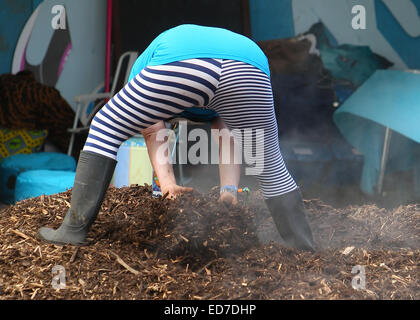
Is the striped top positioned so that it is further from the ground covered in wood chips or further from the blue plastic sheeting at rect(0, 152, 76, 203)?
the blue plastic sheeting at rect(0, 152, 76, 203)

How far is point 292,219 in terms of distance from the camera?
2395 mm

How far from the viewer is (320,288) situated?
1.93m

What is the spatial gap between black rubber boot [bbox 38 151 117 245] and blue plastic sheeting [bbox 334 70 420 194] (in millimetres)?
2937

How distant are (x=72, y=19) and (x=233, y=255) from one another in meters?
4.63

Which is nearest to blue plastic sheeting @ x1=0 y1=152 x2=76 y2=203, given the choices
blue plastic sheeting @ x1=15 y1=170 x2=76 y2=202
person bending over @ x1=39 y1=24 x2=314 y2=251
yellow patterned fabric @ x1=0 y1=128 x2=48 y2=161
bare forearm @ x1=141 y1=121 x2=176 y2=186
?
yellow patterned fabric @ x1=0 y1=128 x2=48 y2=161

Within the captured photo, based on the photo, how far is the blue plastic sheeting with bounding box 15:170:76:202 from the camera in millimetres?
3891

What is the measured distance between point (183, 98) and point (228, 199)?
807 mm

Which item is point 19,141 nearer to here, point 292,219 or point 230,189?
point 230,189

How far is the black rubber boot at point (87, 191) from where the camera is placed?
2.04 meters
